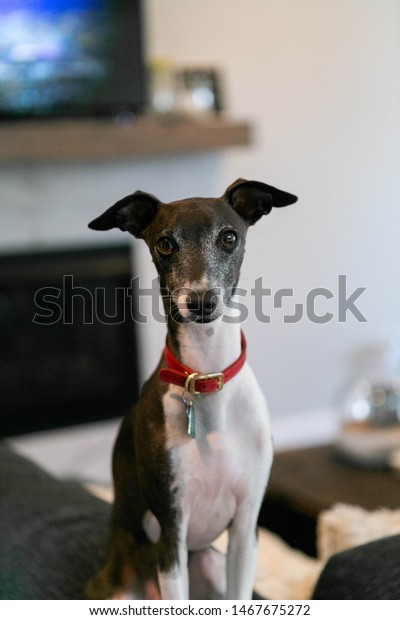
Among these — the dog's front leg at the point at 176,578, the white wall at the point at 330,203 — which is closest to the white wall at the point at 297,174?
the white wall at the point at 330,203

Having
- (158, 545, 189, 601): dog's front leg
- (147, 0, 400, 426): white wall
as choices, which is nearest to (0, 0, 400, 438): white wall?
(147, 0, 400, 426): white wall

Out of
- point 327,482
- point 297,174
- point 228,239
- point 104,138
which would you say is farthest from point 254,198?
point 104,138

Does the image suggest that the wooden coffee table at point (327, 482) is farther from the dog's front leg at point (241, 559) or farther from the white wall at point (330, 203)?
the dog's front leg at point (241, 559)

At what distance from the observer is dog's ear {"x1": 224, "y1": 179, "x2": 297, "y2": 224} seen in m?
0.46

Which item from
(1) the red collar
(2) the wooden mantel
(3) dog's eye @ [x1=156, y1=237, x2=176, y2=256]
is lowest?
(1) the red collar

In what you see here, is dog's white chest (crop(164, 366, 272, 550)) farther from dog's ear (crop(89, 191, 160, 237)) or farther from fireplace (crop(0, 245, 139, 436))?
fireplace (crop(0, 245, 139, 436))

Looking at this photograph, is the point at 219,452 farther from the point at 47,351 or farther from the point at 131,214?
the point at 47,351

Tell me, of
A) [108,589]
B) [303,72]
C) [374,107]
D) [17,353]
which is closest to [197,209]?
[108,589]

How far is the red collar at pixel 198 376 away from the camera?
46 centimetres

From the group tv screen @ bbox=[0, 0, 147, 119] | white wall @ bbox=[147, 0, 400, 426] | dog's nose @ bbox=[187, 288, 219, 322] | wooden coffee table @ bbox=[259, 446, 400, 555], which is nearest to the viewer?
dog's nose @ bbox=[187, 288, 219, 322]

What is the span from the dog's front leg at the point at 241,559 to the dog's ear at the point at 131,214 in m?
0.19

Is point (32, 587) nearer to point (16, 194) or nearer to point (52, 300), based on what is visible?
point (52, 300)

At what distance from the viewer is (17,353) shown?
248cm

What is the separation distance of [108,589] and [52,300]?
0.66 feet
